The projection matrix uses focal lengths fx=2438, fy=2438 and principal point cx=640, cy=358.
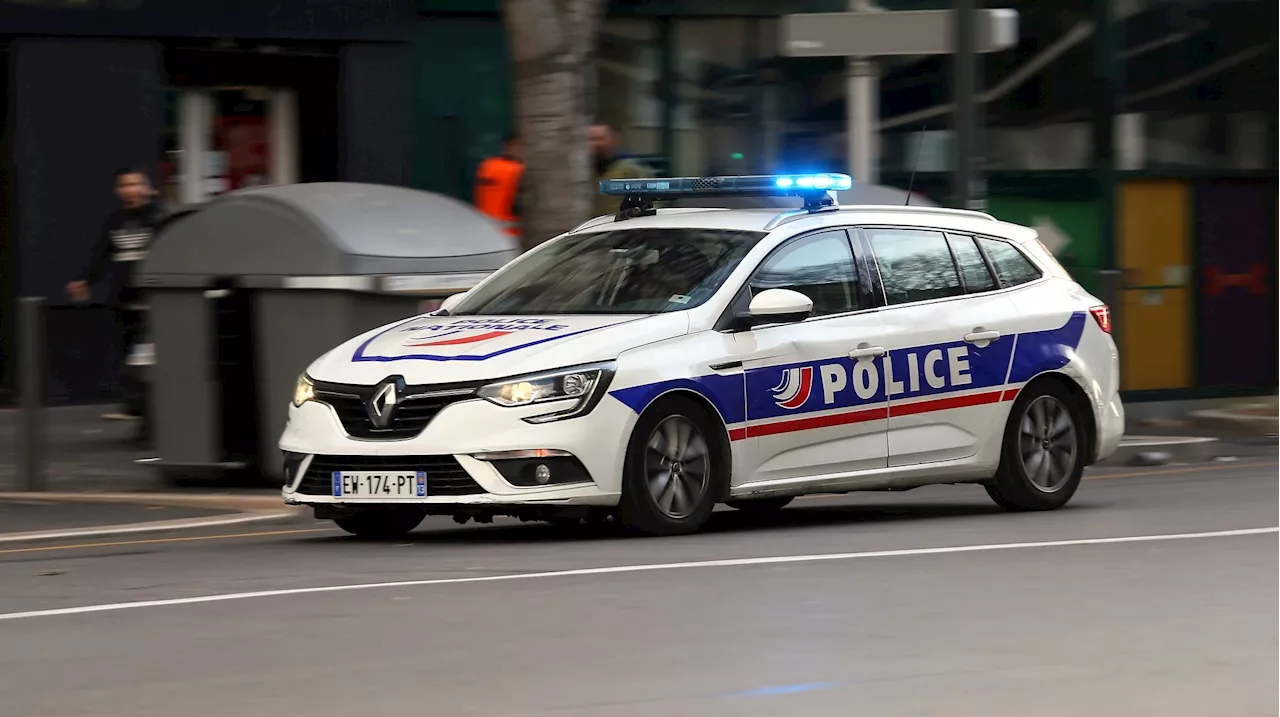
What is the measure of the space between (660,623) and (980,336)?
4371mm

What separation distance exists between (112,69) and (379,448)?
930 cm

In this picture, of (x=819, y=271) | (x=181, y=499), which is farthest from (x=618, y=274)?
(x=181, y=499)

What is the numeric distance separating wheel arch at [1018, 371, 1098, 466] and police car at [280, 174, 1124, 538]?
11mm

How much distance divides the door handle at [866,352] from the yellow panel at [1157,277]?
34.9 feet

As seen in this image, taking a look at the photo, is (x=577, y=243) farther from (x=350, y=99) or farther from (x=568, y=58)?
(x=350, y=99)

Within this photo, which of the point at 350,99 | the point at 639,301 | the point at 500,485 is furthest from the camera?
the point at 350,99

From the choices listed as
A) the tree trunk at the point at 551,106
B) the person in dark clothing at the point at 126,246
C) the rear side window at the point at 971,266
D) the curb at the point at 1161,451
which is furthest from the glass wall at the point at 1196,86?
the rear side window at the point at 971,266

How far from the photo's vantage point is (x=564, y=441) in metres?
9.81

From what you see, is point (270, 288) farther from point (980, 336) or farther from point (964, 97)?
point (964, 97)

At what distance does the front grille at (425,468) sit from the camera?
9.80m

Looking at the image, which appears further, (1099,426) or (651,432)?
(1099,426)

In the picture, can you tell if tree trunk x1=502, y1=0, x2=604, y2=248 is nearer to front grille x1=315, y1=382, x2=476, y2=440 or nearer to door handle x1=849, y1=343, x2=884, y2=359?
door handle x1=849, y1=343, x2=884, y2=359

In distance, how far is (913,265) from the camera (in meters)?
11.5

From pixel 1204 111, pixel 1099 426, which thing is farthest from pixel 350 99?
pixel 1099 426
